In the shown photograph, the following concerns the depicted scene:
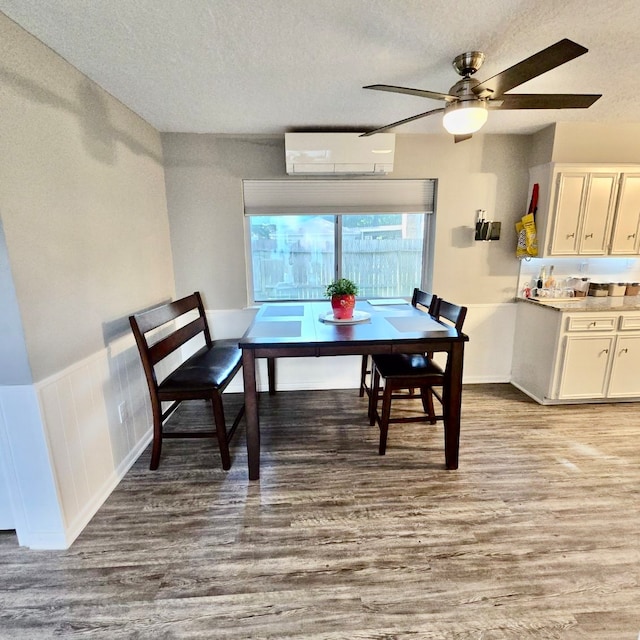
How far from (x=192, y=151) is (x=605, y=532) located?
12.1 feet

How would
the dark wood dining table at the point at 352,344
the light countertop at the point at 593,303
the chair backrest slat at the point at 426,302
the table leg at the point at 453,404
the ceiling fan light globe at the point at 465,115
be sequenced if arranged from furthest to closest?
the light countertop at the point at 593,303 < the chair backrest slat at the point at 426,302 < the table leg at the point at 453,404 < the dark wood dining table at the point at 352,344 < the ceiling fan light globe at the point at 465,115

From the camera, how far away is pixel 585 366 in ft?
9.30

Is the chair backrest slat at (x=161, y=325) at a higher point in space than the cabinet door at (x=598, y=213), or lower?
lower

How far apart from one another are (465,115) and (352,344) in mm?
1281

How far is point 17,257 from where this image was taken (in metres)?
1.39

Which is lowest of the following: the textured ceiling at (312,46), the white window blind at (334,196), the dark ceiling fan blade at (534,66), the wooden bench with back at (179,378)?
the wooden bench with back at (179,378)

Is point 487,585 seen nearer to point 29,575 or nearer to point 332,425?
point 332,425

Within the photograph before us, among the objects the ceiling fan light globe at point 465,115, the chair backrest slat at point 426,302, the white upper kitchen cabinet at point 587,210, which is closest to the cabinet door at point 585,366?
the white upper kitchen cabinet at point 587,210

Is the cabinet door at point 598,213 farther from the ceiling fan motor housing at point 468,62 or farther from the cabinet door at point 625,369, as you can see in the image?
the ceiling fan motor housing at point 468,62

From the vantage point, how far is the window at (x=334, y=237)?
303 cm

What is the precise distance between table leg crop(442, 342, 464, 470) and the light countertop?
138 centimetres

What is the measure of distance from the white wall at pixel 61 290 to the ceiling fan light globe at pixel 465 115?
1.93 metres

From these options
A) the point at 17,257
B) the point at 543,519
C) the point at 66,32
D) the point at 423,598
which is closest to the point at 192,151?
the point at 66,32

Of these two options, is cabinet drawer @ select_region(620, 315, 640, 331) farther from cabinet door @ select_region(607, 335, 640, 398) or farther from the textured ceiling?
the textured ceiling
